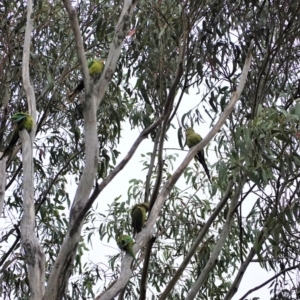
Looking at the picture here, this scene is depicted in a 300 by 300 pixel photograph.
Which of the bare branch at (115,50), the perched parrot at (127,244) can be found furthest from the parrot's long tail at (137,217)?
the bare branch at (115,50)

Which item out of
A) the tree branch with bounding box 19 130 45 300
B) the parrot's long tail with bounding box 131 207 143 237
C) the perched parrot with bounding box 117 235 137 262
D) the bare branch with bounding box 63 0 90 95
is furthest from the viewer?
the parrot's long tail with bounding box 131 207 143 237

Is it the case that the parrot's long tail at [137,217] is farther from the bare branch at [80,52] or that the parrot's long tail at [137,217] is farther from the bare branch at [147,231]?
the bare branch at [80,52]

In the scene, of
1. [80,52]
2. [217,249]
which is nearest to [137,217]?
[217,249]

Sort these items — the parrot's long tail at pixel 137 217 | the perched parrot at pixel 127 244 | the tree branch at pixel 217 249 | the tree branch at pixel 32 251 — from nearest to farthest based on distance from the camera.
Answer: the tree branch at pixel 32 251 < the perched parrot at pixel 127 244 < the tree branch at pixel 217 249 < the parrot's long tail at pixel 137 217

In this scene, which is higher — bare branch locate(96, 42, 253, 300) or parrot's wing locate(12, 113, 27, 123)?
parrot's wing locate(12, 113, 27, 123)

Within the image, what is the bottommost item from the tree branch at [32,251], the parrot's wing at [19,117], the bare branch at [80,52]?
the tree branch at [32,251]

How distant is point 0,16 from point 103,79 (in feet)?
5.25

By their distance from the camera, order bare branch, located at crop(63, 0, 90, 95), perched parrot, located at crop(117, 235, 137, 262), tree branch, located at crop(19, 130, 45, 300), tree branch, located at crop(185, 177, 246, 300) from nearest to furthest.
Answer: tree branch, located at crop(19, 130, 45, 300) < perched parrot, located at crop(117, 235, 137, 262) < bare branch, located at crop(63, 0, 90, 95) < tree branch, located at crop(185, 177, 246, 300)

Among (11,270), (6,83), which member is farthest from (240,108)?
(11,270)

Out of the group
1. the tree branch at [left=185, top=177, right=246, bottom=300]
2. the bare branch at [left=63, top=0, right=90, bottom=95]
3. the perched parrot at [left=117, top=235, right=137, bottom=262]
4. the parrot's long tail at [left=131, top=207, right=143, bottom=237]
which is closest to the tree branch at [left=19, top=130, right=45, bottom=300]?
the perched parrot at [left=117, top=235, right=137, bottom=262]

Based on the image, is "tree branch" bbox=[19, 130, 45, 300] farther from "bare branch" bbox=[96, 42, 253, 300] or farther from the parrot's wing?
the parrot's wing

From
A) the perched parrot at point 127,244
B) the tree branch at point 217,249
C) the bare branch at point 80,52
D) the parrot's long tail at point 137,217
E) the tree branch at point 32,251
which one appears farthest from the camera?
the parrot's long tail at point 137,217

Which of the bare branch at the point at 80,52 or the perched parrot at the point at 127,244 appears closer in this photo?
the perched parrot at the point at 127,244

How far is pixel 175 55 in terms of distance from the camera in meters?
3.76
